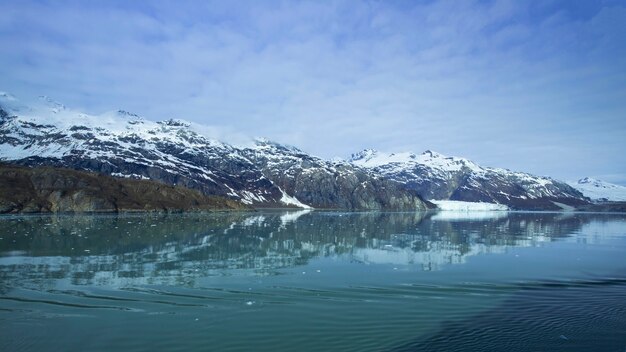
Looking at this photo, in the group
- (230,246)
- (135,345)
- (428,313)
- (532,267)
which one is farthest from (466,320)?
(230,246)

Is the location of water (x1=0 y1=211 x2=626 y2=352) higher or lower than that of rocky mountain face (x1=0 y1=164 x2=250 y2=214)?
lower

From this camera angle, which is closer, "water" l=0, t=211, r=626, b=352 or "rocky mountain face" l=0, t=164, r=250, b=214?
"water" l=0, t=211, r=626, b=352

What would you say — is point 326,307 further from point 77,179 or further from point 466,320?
point 77,179

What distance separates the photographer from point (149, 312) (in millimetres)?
18234

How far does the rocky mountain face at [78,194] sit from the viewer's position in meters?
126

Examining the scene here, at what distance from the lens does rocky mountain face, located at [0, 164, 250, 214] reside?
412 feet

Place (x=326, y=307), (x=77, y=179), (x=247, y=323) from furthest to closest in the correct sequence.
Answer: (x=77, y=179) < (x=326, y=307) < (x=247, y=323)

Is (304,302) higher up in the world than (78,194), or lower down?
lower down

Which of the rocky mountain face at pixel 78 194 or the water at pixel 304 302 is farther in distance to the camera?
the rocky mountain face at pixel 78 194

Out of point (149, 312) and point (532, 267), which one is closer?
point (149, 312)

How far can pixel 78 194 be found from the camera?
139125 millimetres

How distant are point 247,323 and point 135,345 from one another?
4.05 m

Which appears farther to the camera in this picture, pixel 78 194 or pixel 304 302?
pixel 78 194

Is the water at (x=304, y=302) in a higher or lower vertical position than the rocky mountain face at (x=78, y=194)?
lower
